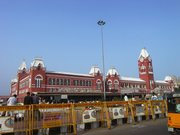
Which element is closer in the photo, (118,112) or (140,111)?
(118,112)

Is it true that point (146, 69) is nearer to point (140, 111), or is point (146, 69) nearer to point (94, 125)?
point (140, 111)

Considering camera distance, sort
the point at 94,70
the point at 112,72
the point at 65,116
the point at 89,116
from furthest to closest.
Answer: the point at 112,72, the point at 94,70, the point at 89,116, the point at 65,116

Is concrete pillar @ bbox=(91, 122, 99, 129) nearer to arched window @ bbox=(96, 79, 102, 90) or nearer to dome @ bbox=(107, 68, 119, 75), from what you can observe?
arched window @ bbox=(96, 79, 102, 90)

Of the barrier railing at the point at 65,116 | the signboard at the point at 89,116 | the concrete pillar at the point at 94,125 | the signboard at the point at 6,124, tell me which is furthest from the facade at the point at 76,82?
the signboard at the point at 6,124

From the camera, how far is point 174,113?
28.8 feet

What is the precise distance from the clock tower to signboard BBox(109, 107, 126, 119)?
269ft

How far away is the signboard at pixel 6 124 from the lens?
9.25m

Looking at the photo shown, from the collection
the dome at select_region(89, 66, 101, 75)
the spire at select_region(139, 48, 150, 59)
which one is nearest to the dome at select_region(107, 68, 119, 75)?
the dome at select_region(89, 66, 101, 75)

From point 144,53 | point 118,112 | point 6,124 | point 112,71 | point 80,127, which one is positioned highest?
point 144,53

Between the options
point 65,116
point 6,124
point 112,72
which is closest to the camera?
point 6,124

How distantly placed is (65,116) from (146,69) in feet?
286

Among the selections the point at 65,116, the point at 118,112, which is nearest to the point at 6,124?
the point at 65,116

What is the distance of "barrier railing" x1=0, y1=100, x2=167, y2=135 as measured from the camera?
9.59 meters

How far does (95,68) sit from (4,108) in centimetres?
6974
